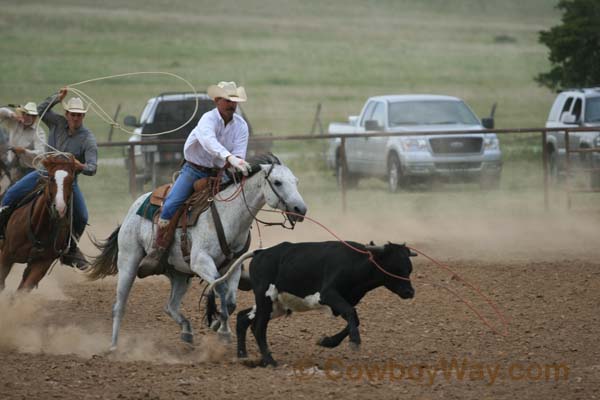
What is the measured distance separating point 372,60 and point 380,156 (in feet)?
115

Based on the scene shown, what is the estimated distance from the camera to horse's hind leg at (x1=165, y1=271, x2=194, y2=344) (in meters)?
9.07

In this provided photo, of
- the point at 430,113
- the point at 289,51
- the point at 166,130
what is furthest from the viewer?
the point at 289,51

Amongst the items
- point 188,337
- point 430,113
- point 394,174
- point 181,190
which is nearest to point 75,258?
point 188,337

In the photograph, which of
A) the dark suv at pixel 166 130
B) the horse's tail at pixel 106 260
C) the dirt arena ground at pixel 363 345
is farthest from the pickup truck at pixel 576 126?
the horse's tail at pixel 106 260

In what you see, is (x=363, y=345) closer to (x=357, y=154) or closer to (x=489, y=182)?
(x=489, y=182)

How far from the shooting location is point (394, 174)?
19.0m

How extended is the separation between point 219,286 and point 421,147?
1047 cm

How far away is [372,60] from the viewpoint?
53.6 m

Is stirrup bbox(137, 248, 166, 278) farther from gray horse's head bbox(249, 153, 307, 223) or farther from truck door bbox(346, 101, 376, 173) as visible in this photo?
truck door bbox(346, 101, 376, 173)

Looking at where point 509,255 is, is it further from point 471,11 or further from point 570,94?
point 471,11

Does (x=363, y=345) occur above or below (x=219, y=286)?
below

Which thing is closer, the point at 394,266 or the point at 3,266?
the point at 394,266

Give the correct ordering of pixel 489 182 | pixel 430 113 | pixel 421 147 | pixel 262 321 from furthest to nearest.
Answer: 1. pixel 430 113
2. pixel 489 182
3. pixel 421 147
4. pixel 262 321

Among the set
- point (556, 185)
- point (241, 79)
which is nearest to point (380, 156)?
point (556, 185)
